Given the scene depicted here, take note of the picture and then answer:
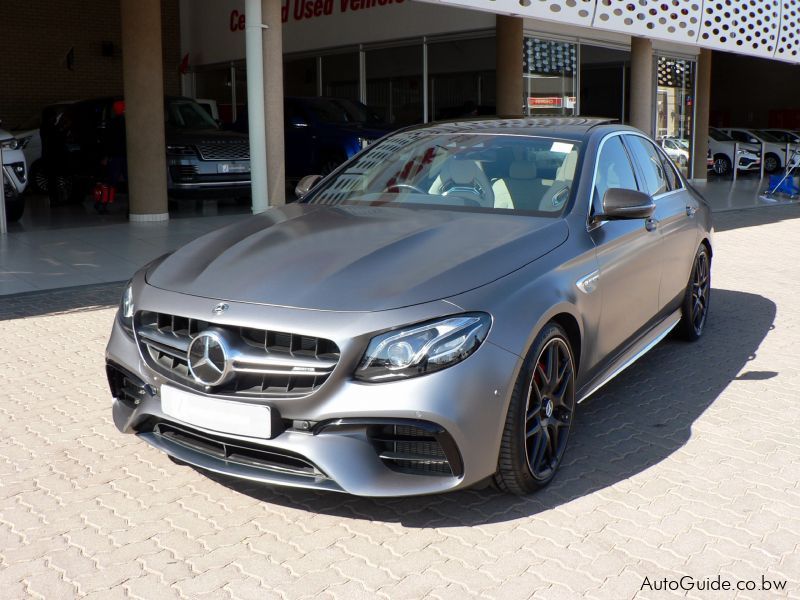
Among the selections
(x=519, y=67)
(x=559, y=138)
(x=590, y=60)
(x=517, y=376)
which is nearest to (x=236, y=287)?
(x=517, y=376)

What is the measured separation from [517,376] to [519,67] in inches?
620

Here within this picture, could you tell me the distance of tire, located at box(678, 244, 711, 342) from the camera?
245 inches

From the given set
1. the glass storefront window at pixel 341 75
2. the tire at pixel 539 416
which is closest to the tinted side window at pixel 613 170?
the tire at pixel 539 416

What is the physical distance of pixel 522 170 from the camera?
4.60 meters

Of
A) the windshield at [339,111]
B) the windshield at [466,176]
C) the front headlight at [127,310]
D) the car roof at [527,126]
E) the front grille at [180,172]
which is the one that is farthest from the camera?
the windshield at [339,111]

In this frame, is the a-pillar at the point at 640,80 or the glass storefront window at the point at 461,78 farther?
the glass storefront window at the point at 461,78

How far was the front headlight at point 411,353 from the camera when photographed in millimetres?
3184

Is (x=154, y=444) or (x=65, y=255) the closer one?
(x=154, y=444)

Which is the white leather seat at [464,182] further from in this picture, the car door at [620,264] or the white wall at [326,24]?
the white wall at [326,24]

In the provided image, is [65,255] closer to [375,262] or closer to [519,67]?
[375,262]

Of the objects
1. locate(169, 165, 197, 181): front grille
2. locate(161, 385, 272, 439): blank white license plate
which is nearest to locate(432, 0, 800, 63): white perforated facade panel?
locate(169, 165, 197, 181): front grille

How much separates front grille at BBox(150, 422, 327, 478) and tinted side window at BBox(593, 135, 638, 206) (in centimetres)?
210

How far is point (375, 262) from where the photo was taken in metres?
3.62

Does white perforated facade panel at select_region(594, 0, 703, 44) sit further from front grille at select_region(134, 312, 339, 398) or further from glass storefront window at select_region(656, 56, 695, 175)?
front grille at select_region(134, 312, 339, 398)
